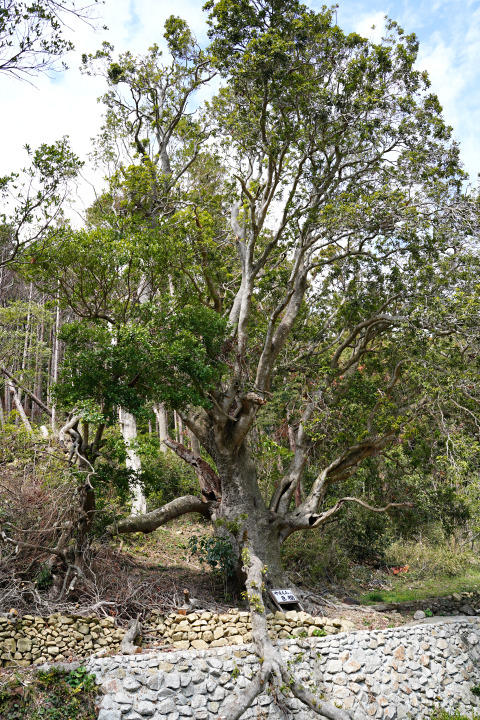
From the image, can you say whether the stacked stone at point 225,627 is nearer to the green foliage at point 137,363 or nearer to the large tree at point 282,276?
the large tree at point 282,276

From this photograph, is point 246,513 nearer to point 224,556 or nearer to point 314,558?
point 224,556

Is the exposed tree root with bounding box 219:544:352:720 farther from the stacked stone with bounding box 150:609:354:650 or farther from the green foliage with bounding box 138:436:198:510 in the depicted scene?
the green foliage with bounding box 138:436:198:510

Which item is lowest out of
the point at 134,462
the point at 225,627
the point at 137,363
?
the point at 225,627

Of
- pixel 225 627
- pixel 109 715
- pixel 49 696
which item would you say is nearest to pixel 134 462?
pixel 225 627

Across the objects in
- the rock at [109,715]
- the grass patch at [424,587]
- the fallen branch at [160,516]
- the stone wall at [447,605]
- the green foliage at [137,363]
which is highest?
the green foliage at [137,363]

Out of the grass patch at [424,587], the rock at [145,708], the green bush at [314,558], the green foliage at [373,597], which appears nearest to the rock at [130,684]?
the rock at [145,708]

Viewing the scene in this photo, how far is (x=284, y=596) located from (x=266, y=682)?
1.97 meters

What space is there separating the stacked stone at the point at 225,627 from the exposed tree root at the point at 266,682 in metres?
0.34

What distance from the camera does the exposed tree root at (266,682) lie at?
5520 millimetres

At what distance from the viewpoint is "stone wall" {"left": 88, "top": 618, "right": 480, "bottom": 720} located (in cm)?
561

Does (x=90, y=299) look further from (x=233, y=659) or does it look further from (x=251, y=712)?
(x=251, y=712)

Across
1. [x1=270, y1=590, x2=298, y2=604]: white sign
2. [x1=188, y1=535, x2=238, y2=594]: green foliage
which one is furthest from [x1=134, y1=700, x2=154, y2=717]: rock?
[x1=188, y1=535, x2=238, y2=594]: green foliage

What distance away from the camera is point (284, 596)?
771 cm

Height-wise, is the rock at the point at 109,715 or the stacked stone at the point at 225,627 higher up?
the stacked stone at the point at 225,627
